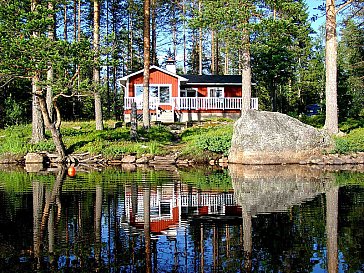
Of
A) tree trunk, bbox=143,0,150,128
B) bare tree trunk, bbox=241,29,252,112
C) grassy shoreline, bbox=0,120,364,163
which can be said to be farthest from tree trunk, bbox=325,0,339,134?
tree trunk, bbox=143,0,150,128

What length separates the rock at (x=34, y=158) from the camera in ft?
62.2

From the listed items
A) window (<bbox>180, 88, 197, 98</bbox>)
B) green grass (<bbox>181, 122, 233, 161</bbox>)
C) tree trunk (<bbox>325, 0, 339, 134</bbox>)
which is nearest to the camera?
green grass (<bbox>181, 122, 233, 161</bbox>)

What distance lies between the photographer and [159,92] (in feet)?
106

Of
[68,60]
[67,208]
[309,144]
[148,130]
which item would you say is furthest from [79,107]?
[67,208]

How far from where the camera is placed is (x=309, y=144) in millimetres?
17469

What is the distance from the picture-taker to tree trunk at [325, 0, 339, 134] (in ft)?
64.4

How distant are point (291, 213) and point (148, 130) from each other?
15824 millimetres

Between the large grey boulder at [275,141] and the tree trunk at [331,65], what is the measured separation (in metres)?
2.07

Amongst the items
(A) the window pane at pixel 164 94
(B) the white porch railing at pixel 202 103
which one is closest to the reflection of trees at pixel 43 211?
(B) the white porch railing at pixel 202 103

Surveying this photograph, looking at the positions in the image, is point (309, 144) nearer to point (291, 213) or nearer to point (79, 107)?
point (291, 213)

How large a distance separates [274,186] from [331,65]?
1038 cm

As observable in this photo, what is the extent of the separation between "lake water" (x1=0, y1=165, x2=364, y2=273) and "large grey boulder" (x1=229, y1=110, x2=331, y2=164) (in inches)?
168

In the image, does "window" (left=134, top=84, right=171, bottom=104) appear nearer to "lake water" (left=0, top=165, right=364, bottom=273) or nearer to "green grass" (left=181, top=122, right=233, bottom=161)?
"green grass" (left=181, top=122, right=233, bottom=161)

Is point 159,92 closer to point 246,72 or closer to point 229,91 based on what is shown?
point 229,91
